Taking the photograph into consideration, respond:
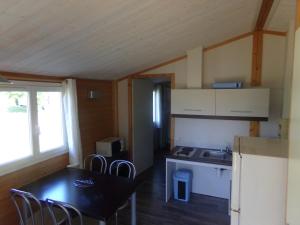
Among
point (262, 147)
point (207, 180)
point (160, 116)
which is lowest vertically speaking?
point (207, 180)

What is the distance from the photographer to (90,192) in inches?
98.0

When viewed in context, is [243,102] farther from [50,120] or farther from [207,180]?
[50,120]

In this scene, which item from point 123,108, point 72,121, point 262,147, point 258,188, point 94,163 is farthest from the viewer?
point 123,108

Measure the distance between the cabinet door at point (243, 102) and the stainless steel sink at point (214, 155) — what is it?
0.68 metres

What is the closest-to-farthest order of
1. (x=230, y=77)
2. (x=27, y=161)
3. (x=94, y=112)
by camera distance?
(x=27, y=161)
(x=230, y=77)
(x=94, y=112)

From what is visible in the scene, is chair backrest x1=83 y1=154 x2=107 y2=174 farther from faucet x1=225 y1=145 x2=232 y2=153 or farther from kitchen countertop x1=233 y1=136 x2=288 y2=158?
kitchen countertop x1=233 y1=136 x2=288 y2=158

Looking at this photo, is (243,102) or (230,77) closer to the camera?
(243,102)

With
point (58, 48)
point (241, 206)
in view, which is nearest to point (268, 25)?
point (241, 206)

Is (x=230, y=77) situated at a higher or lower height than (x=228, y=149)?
higher

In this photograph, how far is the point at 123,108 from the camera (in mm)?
4641

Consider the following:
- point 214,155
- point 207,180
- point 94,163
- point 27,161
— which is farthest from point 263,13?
point 27,161

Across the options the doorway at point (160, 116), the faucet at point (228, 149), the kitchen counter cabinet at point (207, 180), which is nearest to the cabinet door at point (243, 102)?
the faucet at point (228, 149)

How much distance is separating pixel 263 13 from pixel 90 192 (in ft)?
9.22

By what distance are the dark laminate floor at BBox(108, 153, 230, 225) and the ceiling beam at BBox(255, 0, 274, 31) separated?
271 cm
